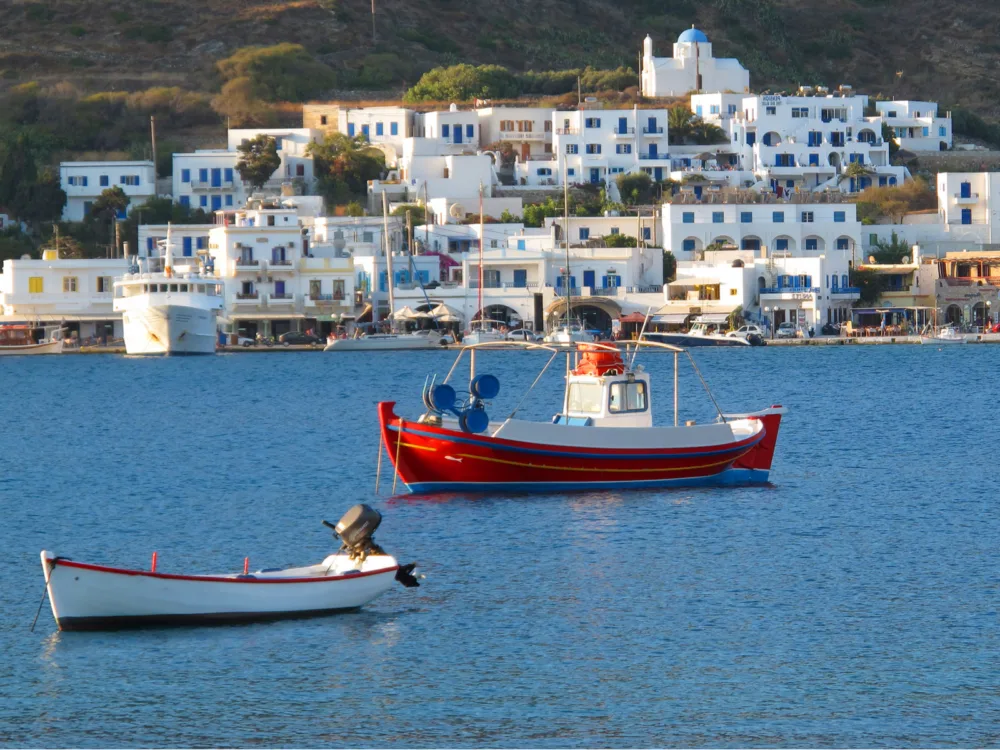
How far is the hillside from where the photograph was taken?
5379 inches

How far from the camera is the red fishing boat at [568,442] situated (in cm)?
3509

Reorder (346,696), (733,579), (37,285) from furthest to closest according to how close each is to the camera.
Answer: (37,285) < (733,579) < (346,696)

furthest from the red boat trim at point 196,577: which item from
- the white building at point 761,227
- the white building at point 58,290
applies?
the white building at point 761,227

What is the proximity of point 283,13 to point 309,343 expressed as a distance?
2173 inches

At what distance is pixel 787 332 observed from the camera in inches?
3661

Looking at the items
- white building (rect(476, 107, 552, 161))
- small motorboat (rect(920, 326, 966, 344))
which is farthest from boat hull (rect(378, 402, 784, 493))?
white building (rect(476, 107, 552, 161))

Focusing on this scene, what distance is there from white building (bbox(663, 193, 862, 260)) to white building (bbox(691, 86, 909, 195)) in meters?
9.84

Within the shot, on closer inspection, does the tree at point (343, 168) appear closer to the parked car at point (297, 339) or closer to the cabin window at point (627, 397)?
the parked car at point (297, 339)

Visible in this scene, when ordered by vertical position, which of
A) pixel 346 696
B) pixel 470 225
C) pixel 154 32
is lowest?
pixel 346 696

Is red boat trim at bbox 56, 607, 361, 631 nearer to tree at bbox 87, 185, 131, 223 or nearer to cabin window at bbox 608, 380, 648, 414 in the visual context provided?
cabin window at bbox 608, 380, 648, 414

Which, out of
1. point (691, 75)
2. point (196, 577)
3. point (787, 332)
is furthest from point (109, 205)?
point (196, 577)

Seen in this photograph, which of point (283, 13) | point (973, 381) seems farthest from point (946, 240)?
point (283, 13)

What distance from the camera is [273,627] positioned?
2506cm

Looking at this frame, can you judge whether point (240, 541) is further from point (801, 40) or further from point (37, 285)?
point (801, 40)
